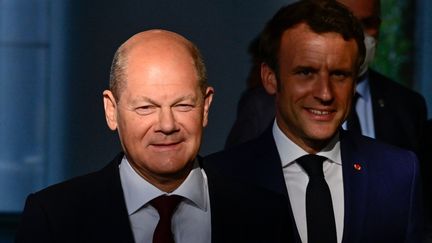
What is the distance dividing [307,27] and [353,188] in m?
0.47

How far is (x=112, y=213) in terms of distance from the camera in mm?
2729

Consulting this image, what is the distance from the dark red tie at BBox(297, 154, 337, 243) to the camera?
10.9 ft

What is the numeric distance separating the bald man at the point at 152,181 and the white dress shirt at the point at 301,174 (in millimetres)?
524

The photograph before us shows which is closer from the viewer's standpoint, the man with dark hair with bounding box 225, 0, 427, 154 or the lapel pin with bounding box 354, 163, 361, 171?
the lapel pin with bounding box 354, 163, 361, 171

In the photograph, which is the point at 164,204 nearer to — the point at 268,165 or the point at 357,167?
the point at 268,165

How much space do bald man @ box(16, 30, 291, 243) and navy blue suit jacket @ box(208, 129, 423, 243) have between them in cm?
53

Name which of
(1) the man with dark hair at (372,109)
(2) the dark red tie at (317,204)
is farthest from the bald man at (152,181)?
(1) the man with dark hair at (372,109)

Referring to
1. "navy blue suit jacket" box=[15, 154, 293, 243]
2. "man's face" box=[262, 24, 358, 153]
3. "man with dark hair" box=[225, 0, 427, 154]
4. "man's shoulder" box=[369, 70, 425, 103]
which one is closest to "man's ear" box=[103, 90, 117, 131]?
"navy blue suit jacket" box=[15, 154, 293, 243]

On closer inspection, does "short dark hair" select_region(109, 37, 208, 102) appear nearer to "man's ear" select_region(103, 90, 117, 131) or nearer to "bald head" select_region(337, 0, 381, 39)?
"man's ear" select_region(103, 90, 117, 131)

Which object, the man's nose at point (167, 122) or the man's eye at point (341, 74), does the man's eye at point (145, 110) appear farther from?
the man's eye at point (341, 74)

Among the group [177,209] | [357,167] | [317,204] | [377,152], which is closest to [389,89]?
[377,152]

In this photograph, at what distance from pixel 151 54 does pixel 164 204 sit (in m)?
0.34

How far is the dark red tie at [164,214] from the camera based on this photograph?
271 cm

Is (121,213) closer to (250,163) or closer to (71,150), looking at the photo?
(250,163)
